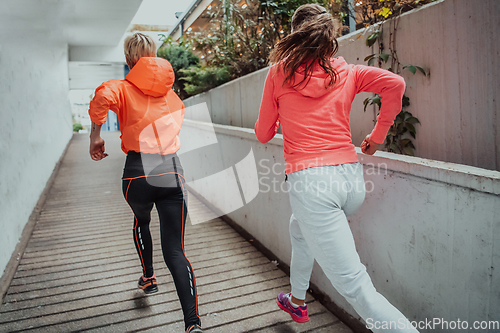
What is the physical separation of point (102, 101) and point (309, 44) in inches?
43.1

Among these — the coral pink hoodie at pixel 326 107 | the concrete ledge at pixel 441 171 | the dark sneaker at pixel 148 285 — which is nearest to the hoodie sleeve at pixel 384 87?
the coral pink hoodie at pixel 326 107

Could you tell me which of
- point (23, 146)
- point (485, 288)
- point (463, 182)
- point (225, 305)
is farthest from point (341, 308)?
point (23, 146)

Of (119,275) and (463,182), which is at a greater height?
(463,182)

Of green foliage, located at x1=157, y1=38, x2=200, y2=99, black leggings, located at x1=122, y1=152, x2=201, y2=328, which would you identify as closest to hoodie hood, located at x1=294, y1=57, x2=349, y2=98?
black leggings, located at x1=122, y1=152, x2=201, y2=328

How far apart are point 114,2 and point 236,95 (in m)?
7.25

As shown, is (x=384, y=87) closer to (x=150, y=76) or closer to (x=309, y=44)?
(x=309, y=44)

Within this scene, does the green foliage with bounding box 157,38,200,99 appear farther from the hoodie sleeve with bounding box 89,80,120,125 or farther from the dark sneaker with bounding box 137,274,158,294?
the hoodie sleeve with bounding box 89,80,120,125

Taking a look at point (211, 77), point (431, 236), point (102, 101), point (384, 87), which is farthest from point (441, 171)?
point (211, 77)

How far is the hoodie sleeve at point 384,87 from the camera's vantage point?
58.1 inches

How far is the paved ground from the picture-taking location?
2211mm

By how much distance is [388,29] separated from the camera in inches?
88.3

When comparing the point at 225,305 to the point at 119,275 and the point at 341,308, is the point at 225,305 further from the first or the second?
the point at 119,275

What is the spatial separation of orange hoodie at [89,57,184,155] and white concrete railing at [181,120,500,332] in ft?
3.79

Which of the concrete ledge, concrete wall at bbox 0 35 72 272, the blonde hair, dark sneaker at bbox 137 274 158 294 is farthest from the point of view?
concrete wall at bbox 0 35 72 272
